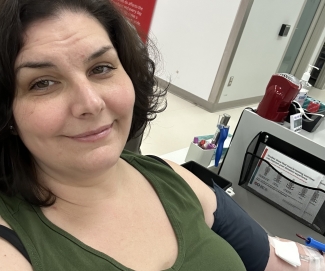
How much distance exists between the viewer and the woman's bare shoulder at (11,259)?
550 millimetres

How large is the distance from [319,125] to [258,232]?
510 millimetres

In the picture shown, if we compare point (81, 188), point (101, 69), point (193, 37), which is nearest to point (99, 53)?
point (101, 69)

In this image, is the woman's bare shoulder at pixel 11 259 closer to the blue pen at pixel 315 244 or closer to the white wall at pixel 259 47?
the blue pen at pixel 315 244

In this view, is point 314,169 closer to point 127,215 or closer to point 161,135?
point 127,215

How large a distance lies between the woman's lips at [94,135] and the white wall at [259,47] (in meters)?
2.76

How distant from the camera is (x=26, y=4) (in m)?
0.61

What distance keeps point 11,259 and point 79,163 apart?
0.22 meters

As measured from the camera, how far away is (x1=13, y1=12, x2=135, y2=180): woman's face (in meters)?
0.61

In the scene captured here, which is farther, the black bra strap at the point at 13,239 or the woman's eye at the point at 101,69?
the woman's eye at the point at 101,69

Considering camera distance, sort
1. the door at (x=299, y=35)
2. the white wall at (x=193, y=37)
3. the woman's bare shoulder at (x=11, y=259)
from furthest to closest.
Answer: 1. the door at (x=299, y=35)
2. the white wall at (x=193, y=37)
3. the woman's bare shoulder at (x=11, y=259)

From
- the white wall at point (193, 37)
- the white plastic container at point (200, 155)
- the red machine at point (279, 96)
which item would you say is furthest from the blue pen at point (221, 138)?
the white wall at point (193, 37)

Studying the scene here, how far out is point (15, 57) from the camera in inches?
23.6

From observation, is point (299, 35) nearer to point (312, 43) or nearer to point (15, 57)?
point (312, 43)

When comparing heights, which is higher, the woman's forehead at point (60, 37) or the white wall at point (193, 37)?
the woman's forehead at point (60, 37)
